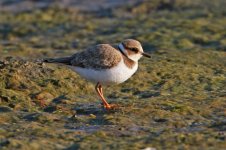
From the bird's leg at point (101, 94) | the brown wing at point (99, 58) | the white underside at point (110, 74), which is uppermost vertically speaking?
the brown wing at point (99, 58)

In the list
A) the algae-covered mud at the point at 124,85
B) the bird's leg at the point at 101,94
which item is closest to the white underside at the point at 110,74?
the bird's leg at the point at 101,94

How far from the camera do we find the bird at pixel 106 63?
25.5 ft

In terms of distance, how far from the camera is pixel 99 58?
7.86 m

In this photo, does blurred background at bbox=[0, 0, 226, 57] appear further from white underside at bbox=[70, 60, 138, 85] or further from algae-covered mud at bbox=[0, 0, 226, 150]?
white underside at bbox=[70, 60, 138, 85]

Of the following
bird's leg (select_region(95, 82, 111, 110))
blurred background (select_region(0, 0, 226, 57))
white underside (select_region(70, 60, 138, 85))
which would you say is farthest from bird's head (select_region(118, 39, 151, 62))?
blurred background (select_region(0, 0, 226, 57))

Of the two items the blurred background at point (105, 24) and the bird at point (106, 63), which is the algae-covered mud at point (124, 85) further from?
the bird at point (106, 63)

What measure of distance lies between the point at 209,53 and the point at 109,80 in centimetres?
338

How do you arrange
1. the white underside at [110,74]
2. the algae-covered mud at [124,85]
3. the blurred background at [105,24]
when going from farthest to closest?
the blurred background at [105,24]
the white underside at [110,74]
the algae-covered mud at [124,85]

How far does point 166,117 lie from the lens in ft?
24.4

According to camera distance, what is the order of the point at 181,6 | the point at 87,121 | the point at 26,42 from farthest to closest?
the point at 181,6, the point at 26,42, the point at 87,121

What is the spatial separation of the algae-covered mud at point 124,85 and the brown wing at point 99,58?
21.0 inches

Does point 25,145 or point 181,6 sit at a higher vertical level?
point 181,6

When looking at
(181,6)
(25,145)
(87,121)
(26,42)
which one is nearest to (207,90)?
(87,121)

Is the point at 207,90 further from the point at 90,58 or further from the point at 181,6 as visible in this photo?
the point at 181,6
